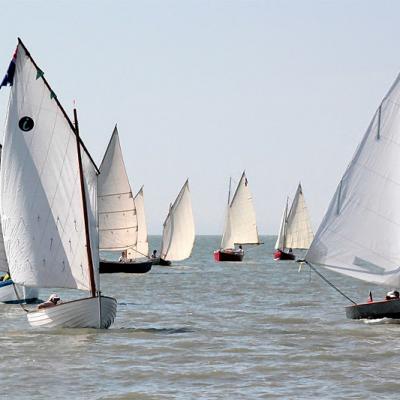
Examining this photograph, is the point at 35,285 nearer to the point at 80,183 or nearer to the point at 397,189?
the point at 80,183

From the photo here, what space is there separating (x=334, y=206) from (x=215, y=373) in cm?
987

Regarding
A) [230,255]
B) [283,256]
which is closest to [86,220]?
[230,255]

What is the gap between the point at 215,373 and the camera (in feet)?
103

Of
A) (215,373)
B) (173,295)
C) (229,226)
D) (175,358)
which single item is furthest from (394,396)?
(229,226)

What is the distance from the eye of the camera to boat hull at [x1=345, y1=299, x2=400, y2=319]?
139 feet

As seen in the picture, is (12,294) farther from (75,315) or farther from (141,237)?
(141,237)

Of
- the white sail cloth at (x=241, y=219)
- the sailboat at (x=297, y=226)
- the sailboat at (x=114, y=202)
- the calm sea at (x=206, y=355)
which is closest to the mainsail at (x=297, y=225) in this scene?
the sailboat at (x=297, y=226)

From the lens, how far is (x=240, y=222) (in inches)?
5084

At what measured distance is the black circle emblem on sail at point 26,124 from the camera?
39.3 metres

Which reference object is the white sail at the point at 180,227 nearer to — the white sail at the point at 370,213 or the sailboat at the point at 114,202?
the sailboat at the point at 114,202

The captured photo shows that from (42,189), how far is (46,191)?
0.15 m

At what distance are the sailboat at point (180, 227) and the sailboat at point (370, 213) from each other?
218ft

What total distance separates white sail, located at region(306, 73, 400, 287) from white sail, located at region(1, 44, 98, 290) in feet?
26.5

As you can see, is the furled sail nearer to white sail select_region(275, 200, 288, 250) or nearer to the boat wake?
white sail select_region(275, 200, 288, 250)
